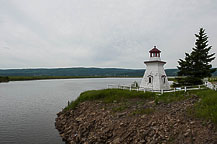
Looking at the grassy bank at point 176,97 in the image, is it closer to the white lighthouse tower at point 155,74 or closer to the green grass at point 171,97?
the green grass at point 171,97

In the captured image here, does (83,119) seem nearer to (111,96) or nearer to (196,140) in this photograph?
(111,96)

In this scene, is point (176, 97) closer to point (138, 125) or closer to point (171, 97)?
point (171, 97)

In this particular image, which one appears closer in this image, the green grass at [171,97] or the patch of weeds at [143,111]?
the patch of weeds at [143,111]

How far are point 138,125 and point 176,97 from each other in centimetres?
668

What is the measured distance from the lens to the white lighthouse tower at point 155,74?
2492cm

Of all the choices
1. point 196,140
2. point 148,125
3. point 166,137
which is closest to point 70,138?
point 148,125

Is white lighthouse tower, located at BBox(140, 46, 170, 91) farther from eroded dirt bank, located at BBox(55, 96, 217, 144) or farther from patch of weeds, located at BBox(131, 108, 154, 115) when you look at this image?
patch of weeds, located at BBox(131, 108, 154, 115)

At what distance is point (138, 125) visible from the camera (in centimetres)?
1441

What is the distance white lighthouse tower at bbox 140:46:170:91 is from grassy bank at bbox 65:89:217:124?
4029 millimetres

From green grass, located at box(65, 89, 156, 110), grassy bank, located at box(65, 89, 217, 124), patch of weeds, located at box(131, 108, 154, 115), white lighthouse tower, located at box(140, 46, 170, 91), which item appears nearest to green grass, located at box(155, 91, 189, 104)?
grassy bank, located at box(65, 89, 217, 124)

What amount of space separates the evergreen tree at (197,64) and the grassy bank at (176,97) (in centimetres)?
666

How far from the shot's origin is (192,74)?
1070 inches

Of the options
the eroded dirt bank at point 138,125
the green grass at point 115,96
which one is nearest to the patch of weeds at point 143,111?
the eroded dirt bank at point 138,125

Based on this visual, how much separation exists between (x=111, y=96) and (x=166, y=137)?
39.3 feet
